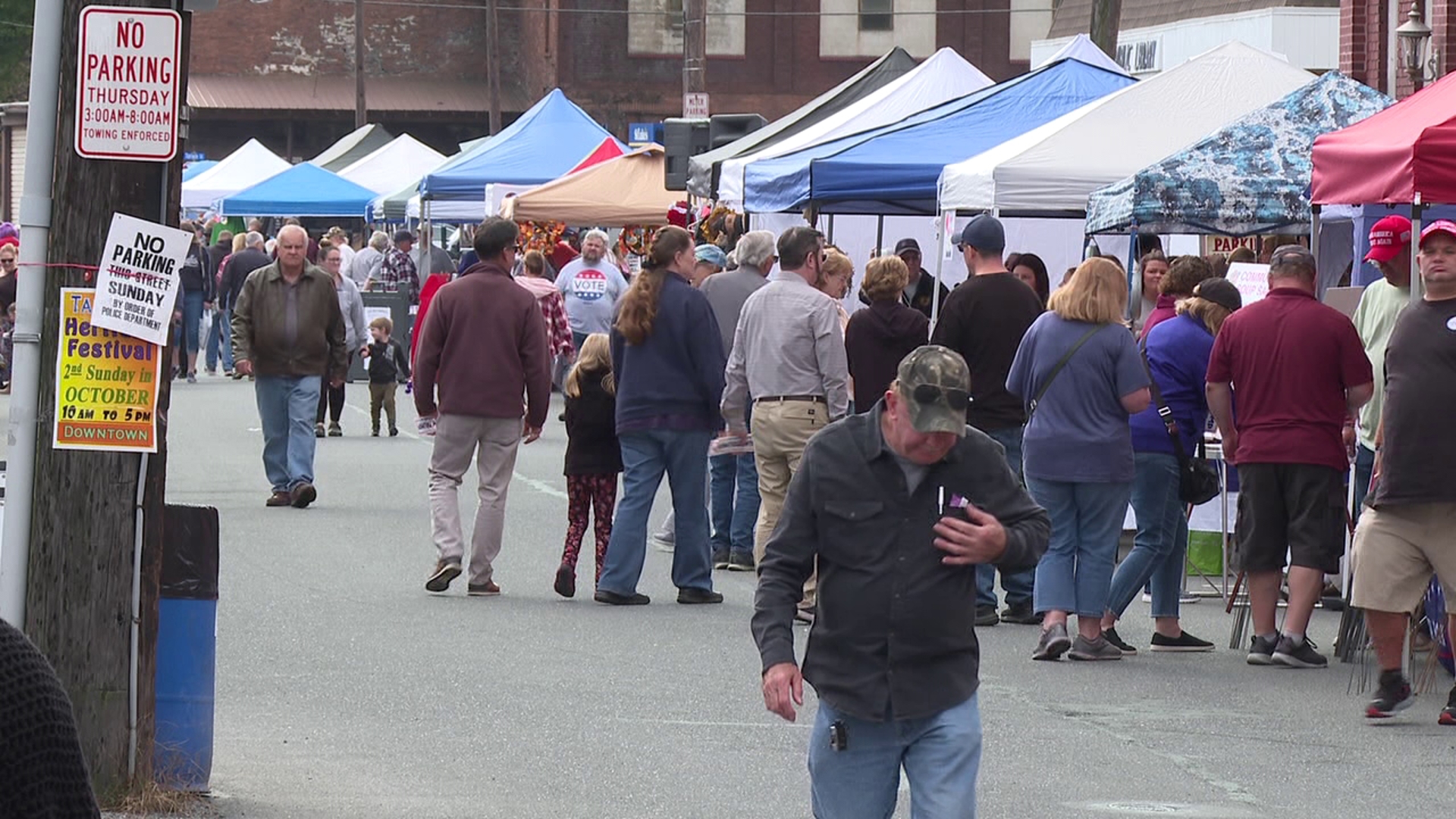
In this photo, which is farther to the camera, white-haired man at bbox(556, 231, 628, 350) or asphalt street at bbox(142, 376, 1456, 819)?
Result: white-haired man at bbox(556, 231, 628, 350)

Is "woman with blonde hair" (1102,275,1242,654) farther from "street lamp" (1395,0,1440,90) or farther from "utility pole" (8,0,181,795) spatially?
"street lamp" (1395,0,1440,90)

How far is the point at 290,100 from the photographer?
65.8 metres

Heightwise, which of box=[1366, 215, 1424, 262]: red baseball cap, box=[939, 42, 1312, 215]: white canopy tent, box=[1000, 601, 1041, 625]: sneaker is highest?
box=[939, 42, 1312, 215]: white canopy tent

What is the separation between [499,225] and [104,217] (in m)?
5.36

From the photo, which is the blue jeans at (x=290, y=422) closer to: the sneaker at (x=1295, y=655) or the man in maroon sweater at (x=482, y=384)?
the man in maroon sweater at (x=482, y=384)

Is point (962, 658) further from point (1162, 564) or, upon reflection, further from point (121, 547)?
point (1162, 564)

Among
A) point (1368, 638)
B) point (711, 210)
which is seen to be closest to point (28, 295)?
point (1368, 638)

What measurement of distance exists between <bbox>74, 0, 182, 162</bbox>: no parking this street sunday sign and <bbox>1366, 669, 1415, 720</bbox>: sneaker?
5.07 meters

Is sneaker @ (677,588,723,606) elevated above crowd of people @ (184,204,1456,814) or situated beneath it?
situated beneath

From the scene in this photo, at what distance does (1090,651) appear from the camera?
10.4m

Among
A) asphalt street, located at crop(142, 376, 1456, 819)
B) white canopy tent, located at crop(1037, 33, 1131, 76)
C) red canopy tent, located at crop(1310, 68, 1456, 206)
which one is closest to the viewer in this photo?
asphalt street, located at crop(142, 376, 1456, 819)

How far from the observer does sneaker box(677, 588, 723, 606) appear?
12.0m

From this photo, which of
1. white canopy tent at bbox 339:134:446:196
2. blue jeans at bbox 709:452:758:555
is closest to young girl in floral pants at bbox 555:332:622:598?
blue jeans at bbox 709:452:758:555

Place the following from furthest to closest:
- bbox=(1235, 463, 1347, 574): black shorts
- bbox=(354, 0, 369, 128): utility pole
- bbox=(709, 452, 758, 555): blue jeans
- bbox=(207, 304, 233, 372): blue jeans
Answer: bbox=(354, 0, 369, 128): utility pole < bbox=(207, 304, 233, 372): blue jeans < bbox=(709, 452, 758, 555): blue jeans < bbox=(1235, 463, 1347, 574): black shorts
